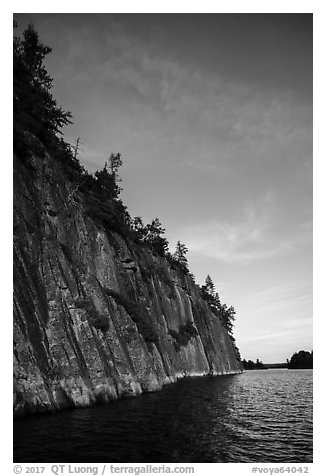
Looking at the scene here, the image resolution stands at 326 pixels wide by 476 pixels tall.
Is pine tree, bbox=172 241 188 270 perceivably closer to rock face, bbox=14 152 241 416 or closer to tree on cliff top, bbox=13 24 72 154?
rock face, bbox=14 152 241 416

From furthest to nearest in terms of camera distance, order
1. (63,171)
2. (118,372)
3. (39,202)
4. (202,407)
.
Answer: (63,171) → (118,372) → (39,202) → (202,407)

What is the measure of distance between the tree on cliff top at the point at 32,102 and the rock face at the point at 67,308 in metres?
2.53

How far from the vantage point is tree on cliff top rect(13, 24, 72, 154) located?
2217 cm

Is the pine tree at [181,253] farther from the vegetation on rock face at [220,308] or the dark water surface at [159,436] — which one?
the dark water surface at [159,436]

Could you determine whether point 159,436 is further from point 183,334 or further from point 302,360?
point 302,360

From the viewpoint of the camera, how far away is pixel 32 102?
2436 cm

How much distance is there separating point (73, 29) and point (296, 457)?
17.8 metres

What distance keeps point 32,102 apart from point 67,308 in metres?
16.6

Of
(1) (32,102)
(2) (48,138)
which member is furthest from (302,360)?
(1) (32,102)

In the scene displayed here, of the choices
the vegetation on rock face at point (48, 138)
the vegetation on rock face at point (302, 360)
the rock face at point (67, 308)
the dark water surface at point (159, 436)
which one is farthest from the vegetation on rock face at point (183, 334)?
the vegetation on rock face at point (302, 360)

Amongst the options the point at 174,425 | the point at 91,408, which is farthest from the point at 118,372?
the point at 174,425

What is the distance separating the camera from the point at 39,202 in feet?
73.0

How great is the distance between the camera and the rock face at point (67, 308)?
1662 cm
